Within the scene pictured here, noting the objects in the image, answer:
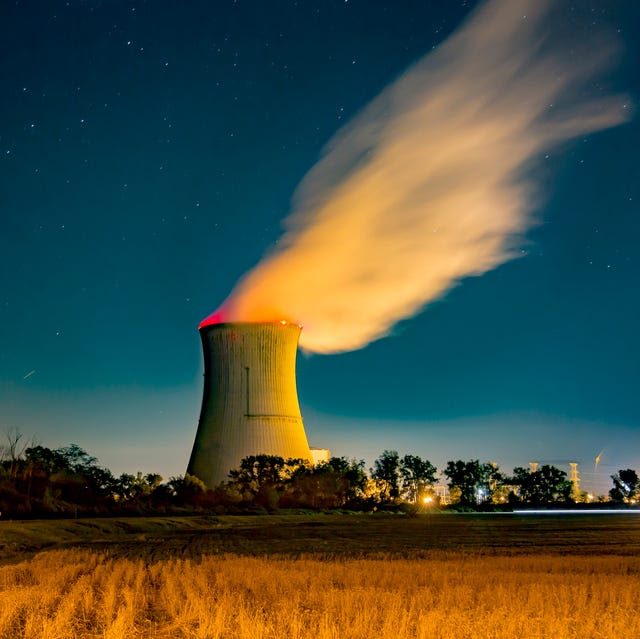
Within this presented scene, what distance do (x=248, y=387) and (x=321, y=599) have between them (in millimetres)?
41049

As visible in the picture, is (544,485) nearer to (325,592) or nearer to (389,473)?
(389,473)

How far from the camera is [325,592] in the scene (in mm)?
13156

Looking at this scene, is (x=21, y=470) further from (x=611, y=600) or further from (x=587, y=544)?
(x=611, y=600)

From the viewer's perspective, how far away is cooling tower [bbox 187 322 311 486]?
2094 inches

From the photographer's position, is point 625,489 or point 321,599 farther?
point 625,489

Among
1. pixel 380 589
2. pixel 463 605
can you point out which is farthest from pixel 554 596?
pixel 380 589

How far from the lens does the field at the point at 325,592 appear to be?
981 cm

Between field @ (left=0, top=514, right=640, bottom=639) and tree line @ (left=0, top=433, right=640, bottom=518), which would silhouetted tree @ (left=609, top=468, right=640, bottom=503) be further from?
field @ (left=0, top=514, right=640, bottom=639)

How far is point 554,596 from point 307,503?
53372 millimetres

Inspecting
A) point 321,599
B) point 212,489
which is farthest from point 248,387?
point 321,599

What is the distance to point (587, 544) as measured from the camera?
27094 millimetres

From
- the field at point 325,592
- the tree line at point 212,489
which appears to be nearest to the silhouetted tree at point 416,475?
the tree line at point 212,489

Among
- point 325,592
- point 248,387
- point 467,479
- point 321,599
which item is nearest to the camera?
point 321,599

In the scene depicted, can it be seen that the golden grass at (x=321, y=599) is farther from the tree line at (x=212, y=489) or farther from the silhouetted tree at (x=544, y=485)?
the silhouetted tree at (x=544, y=485)
